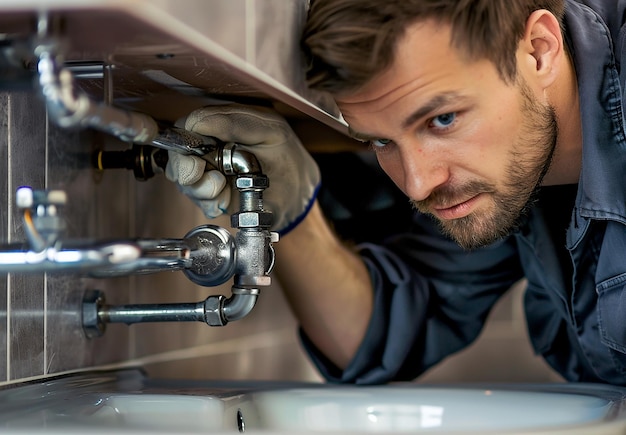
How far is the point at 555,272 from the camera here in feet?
3.26

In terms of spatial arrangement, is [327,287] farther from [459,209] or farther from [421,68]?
[421,68]

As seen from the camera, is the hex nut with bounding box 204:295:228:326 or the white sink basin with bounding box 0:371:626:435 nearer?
the white sink basin with bounding box 0:371:626:435

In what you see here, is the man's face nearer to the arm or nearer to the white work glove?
the white work glove

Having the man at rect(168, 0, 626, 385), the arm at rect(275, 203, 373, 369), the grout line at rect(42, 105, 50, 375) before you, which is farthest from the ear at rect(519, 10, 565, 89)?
the grout line at rect(42, 105, 50, 375)

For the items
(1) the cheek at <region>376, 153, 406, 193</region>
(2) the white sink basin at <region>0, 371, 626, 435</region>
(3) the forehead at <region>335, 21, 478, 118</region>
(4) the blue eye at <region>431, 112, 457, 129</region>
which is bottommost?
(2) the white sink basin at <region>0, 371, 626, 435</region>

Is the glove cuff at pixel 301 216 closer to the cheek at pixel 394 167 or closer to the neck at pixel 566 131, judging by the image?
the cheek at pixel 394 167

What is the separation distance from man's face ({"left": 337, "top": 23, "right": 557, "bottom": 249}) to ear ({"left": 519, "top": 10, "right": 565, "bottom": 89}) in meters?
0.02

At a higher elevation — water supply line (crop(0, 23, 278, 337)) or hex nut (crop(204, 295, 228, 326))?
water supply line (crop(0, 23, 278, 337))

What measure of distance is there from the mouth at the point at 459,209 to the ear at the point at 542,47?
0.13 metres

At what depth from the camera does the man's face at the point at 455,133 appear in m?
0.74

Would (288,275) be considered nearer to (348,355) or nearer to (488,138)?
(348,355)

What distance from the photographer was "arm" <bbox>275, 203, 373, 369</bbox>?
1.06 meters

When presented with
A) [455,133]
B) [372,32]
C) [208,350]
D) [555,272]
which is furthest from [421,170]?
[208,350]

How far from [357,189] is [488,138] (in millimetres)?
438
